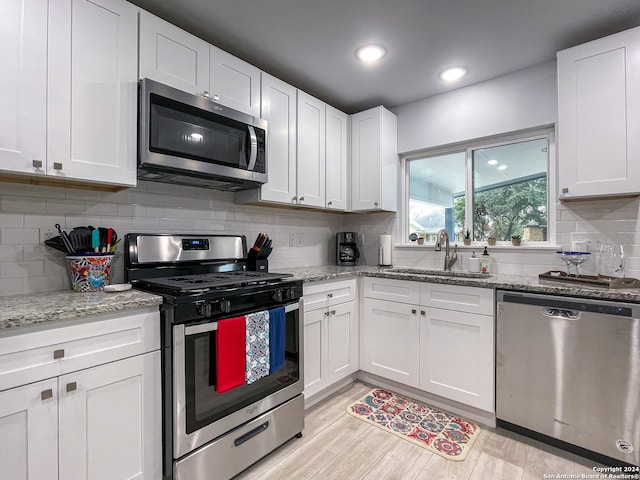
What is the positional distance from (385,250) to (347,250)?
38 cm

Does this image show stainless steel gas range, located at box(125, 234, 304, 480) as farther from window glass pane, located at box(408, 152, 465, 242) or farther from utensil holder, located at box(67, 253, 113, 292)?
window glass pane, located at box(408, 152, 465, 242)

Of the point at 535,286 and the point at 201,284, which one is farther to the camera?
the point at 535,286

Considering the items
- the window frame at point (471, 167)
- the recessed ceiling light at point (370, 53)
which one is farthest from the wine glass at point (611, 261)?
the recessed ceiling light at point (370, 53)

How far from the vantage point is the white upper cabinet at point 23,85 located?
1.34 meters

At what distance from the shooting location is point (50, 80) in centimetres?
145

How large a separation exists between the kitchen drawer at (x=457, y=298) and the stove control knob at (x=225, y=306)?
56.8 inches

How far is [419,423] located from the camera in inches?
85.1

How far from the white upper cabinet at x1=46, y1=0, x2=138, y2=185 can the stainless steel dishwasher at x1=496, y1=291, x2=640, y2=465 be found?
7.81 feet

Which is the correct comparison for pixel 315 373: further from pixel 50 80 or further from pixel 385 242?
pixel 50 80

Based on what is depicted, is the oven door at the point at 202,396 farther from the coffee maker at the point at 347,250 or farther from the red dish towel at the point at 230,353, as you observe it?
the coffee maker at the point at 347,250

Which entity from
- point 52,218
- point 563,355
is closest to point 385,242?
point 563,355

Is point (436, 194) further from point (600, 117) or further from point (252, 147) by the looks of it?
point (252, 147)

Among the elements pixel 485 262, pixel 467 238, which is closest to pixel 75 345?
pixel 485 262

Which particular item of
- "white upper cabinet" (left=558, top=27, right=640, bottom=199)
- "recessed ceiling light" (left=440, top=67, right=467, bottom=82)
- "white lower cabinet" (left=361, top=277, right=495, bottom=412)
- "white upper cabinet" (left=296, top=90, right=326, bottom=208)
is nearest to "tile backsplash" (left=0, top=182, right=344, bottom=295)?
"white upper cabinet" (left=296, top=90, right=326, bottom=208)
